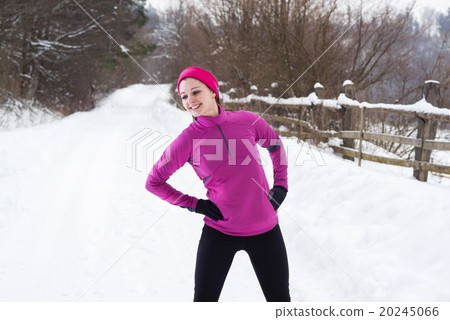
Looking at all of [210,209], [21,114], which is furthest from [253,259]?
[21,114]

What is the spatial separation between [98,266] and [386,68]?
9.94 meters

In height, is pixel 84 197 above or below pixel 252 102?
below

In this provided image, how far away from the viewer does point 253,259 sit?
6.46 ft

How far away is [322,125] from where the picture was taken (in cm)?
792

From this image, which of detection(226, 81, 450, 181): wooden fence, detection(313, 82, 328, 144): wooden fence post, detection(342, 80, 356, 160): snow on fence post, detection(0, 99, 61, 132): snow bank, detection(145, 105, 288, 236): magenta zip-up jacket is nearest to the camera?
detection(145, 105, 288, 236): magenta zip-up jacket

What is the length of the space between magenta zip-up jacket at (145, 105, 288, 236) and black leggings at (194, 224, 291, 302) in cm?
5

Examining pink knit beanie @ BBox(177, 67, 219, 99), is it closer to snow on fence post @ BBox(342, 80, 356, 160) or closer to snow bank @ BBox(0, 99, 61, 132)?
snow on fence post @ BBox(342, 80, 356, 160)

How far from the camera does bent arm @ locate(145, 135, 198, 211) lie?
192cm

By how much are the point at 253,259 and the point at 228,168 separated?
1.85 ft

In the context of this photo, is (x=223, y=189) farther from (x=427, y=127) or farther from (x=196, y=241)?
(x=427, y=127)

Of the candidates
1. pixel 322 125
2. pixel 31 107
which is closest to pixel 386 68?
pixel 322 125

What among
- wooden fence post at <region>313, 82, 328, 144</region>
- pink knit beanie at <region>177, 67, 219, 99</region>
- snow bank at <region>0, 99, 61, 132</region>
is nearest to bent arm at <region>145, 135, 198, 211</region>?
pink knit beanie at <region>177, 67, 219, 99</region>

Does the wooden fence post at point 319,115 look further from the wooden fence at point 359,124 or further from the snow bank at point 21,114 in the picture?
the snow bank at point 21,114

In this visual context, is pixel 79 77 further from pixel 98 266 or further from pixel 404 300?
pixel 404 300
